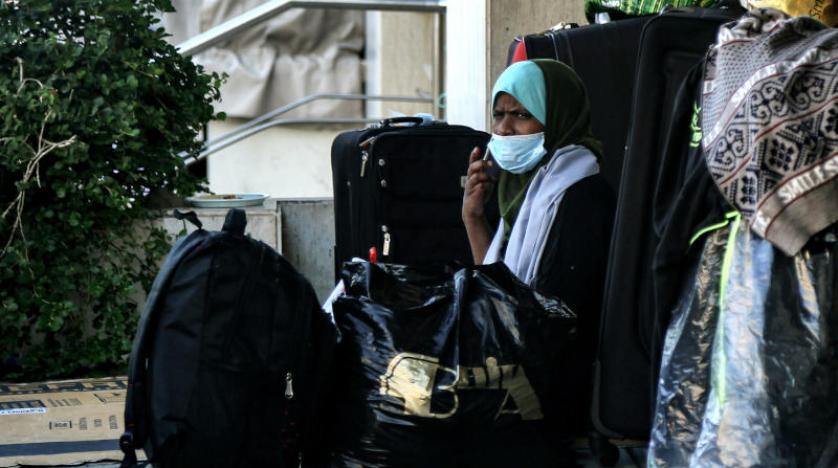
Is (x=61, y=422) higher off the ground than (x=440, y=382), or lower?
lower

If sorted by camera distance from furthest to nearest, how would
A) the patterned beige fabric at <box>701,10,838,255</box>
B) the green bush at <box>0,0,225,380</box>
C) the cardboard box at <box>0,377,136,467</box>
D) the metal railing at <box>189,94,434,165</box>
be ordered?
1. the metal railing at <box>189,94,434,165</box>
2. the green bush at <box>0,0,225,380</box>
3. the cardboard box at <box>0,377,136,467</box>
4. the patterned beige fabric at <box>701,10,838,255</box>

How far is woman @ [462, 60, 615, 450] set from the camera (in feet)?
8.75

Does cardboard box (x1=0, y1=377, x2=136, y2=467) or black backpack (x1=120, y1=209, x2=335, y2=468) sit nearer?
black backpack (x1=120, y1=209, x2=335, y2=468)

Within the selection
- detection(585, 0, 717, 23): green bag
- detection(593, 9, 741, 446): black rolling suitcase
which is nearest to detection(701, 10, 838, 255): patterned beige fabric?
detection(593, 9, 741, 446): black rolling suitcase

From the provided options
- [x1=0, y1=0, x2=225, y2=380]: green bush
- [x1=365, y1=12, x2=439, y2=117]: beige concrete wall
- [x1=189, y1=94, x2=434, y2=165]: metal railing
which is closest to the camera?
[x1=0, y1=0, x2=225, y2=380]: green bush

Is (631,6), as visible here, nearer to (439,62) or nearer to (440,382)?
(440,382)

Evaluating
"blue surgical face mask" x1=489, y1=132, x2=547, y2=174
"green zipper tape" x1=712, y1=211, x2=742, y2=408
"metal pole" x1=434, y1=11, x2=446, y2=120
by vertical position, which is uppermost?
"metal pole" x1=434, y1=11, x2=446, y2=120

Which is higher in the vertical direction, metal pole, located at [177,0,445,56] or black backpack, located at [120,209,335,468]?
metal pole, located at [177,0,445,56]

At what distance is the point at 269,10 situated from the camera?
5.67m

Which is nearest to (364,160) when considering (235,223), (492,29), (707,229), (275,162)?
(492,29)

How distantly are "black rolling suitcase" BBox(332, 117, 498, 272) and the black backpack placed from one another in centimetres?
151

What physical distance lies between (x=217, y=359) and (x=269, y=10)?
3.61 meters

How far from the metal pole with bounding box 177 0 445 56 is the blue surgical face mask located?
9.21 ft

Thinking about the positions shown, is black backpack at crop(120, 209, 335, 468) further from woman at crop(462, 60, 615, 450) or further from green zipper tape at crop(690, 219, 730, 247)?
green zipper tape at crop(690, 219, 730, 247)
